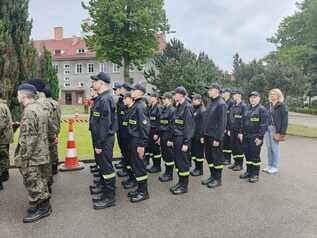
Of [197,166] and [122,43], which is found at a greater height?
[122,43]

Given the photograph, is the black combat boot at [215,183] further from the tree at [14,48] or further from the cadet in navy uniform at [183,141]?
the tree at [14,48]

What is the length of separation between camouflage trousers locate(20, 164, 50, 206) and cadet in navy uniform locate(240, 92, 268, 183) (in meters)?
4.17

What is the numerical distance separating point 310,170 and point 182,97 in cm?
407

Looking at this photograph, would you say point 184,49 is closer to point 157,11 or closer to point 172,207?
point 157,11

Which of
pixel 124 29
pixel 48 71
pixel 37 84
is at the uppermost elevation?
pixel 124 29

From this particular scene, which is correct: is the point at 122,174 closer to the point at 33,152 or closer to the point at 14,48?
the point at 33,152

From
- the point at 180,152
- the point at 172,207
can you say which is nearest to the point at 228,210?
the point at 172,207

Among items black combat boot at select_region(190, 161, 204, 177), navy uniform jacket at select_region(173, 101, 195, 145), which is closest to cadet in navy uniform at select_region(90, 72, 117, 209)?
navy uniform jacket at select_region(173, 101, 195, 145)

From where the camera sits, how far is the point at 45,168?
178 inches

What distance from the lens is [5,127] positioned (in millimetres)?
5621

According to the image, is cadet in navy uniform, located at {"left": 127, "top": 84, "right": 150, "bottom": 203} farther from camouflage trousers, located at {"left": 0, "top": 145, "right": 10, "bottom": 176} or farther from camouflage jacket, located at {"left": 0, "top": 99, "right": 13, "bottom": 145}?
camouflage trousers, located at {"left": 0, "top": 145, "right": 10, "bottom": 176}

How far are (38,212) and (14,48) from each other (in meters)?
7.70

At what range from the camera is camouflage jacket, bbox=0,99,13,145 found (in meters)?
5.55

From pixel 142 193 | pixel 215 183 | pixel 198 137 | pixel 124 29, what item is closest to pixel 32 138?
pixel 142 193
